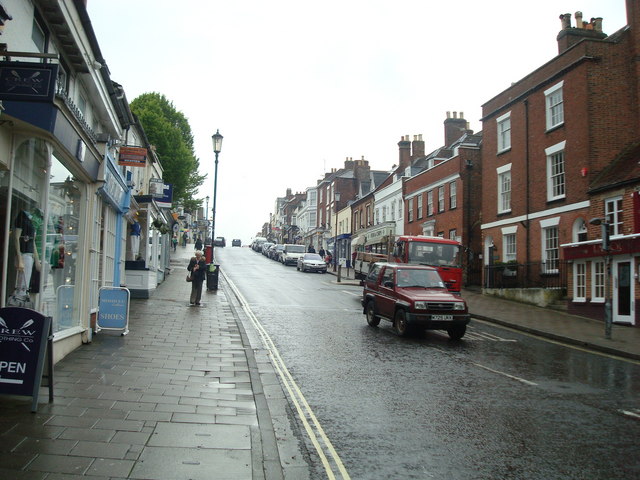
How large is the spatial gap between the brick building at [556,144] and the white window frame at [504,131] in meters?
0.05

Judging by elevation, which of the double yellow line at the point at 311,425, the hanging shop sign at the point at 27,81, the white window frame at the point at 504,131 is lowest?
the double yellow line at the point at 311,425

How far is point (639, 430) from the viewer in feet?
20.1

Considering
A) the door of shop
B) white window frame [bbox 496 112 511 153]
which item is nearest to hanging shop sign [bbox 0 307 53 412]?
the door of shop

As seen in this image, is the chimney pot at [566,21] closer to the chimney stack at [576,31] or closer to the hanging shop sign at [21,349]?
the chimney stack at [576,31]

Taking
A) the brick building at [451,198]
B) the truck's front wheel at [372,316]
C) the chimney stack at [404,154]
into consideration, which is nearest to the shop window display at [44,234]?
the truck's front wheel at [372,316]

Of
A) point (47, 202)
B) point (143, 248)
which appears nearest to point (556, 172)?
point (143, 248)

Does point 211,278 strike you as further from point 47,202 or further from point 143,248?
point 47,202

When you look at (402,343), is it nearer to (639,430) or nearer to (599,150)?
→ (639,430)

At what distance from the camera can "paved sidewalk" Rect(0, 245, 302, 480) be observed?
4.39 metres

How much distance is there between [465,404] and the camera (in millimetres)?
7082

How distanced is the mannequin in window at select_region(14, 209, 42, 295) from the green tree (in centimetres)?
2980

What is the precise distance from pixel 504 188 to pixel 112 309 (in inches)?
834

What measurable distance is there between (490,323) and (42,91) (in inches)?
572

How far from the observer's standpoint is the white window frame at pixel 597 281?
17.8 m
